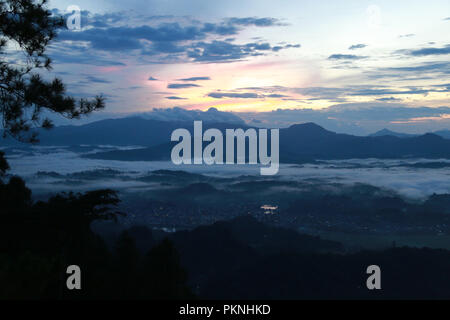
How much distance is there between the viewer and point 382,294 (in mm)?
77812

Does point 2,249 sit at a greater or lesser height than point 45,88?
lesser

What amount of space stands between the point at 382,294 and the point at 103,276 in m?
71.8

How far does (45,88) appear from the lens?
1245 cm

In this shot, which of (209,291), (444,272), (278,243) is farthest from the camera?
(278,243)

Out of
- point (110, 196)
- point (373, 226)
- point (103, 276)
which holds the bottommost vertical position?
point (373, 226)

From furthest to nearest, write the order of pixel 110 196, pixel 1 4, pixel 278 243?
pixel 278 243 → pixel 110 196 → pixel 1 4

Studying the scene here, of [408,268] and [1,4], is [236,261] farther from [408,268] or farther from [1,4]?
[1,4]

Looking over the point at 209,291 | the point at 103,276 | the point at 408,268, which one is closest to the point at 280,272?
the point at 209,291

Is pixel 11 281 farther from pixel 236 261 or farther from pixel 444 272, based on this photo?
pixel 444 272

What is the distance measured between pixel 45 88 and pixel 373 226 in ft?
607

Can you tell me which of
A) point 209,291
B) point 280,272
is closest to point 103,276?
point 209,291
